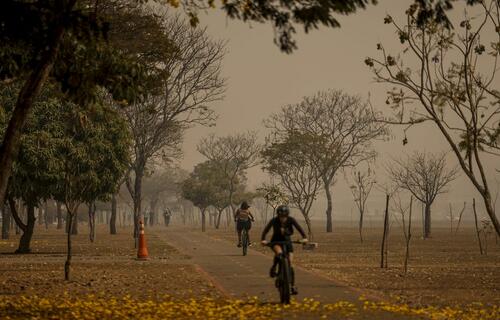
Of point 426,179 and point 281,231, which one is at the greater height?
point 426,179

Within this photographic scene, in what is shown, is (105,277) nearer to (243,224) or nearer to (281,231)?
(281,231)

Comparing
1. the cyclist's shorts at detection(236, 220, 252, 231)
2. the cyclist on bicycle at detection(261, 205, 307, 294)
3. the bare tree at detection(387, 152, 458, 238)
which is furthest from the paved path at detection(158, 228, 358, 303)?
the bare tree at detection(387, 152, 458, 238)

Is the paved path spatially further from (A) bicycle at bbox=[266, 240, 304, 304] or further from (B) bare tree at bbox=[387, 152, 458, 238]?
(B) bare tree at bbox=[387, 152, 458, 238]

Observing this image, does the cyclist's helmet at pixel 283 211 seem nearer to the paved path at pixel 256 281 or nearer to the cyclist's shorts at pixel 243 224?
the paved path at pixel 256 281

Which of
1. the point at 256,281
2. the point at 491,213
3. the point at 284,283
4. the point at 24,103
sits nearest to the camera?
the point at 24,103

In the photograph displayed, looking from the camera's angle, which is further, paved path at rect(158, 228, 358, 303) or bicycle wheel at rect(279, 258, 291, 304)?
paved path at rect(158, 228, 358, 303)

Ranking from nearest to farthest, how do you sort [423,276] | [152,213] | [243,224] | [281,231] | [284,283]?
[284,283], [281,231], [423,276], [243,224], [152,213]

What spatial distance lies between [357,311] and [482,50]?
783 cm

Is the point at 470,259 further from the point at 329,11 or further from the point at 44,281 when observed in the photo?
the point at 329,11

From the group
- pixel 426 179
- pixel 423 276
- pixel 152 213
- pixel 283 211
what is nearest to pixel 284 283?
pixel 283 211

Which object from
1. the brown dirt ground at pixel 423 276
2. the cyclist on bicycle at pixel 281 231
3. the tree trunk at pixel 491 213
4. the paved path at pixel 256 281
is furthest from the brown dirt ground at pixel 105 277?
the tree trunk at pixel 491 213

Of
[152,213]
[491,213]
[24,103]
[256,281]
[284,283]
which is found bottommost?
[256,281]

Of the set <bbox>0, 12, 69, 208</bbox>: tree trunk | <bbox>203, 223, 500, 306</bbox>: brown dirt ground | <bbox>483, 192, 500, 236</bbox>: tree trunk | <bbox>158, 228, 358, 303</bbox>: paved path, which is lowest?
<bbox>203, 223, 500, 306</bbox>: brown dirt ground

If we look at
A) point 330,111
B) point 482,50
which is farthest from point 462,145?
point 330,111
